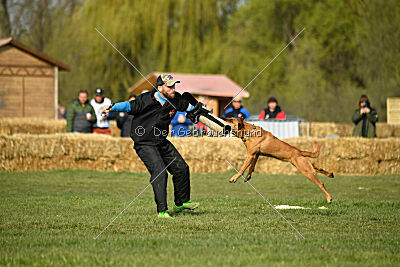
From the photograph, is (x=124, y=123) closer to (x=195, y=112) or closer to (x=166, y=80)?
(x=195, y=112)

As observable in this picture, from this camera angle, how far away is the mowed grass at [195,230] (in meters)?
6.10

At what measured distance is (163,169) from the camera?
28.6 feet

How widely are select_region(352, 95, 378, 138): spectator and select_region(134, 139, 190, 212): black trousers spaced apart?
10.5m

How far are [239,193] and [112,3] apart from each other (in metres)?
33.4

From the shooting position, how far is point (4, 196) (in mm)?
11648

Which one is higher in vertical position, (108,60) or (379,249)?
(108,60)

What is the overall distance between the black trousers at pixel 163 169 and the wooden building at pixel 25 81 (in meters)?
24.5

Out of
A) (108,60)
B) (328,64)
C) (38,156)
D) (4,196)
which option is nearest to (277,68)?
(328,64)

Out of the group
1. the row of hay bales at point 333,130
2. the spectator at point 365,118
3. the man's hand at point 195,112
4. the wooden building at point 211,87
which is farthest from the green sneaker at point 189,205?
the wooden building at point 211,87

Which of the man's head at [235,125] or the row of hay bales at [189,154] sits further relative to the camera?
the row of hay bales at [189,154]

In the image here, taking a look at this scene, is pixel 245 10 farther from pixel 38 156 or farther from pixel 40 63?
pixel 38 156

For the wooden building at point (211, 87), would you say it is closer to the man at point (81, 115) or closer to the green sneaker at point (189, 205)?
the man at point (81, 115)

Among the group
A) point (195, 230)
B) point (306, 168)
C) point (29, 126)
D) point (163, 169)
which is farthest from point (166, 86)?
point (29, 126)

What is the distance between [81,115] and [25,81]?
15904 mm
